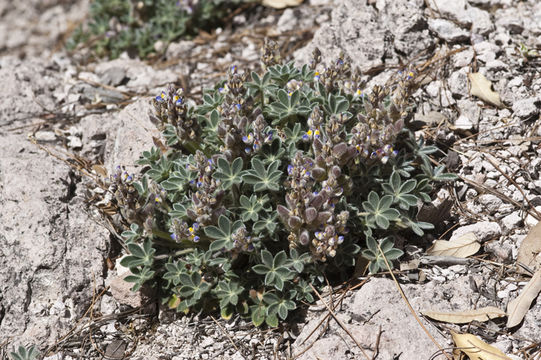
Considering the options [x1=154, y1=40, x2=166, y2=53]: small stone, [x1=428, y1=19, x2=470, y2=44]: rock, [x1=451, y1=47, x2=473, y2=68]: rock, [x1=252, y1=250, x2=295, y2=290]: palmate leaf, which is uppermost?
[x1=428, y1=19, x2=470, y2=44]: rock

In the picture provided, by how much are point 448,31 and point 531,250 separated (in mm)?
2141

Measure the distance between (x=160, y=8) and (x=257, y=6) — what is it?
3.70ft

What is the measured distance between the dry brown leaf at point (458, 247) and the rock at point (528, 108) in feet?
3.63

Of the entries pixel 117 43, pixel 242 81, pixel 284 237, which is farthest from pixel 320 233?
pixel 117 43

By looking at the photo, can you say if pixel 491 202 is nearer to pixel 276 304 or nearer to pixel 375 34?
pixel 276 304

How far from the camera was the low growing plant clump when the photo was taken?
603cm

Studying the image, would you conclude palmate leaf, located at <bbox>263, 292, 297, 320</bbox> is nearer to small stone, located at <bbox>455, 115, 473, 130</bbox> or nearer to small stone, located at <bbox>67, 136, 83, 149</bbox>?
small stone, located at <bbox>455, 115, 473, 130</bbox>

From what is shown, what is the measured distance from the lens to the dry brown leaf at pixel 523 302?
10.4ft

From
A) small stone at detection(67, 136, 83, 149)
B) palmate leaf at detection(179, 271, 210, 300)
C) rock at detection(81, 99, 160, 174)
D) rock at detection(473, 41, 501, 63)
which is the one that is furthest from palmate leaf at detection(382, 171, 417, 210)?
small stone at detection(67, 136, 83, 149)

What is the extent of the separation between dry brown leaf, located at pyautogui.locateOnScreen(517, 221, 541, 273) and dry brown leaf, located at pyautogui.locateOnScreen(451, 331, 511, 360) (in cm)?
61

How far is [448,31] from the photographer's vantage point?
463 cm

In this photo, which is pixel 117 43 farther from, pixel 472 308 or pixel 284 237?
pixel 472 308

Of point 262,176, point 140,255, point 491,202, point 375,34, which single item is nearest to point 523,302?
point 491,202

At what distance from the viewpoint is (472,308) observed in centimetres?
329
